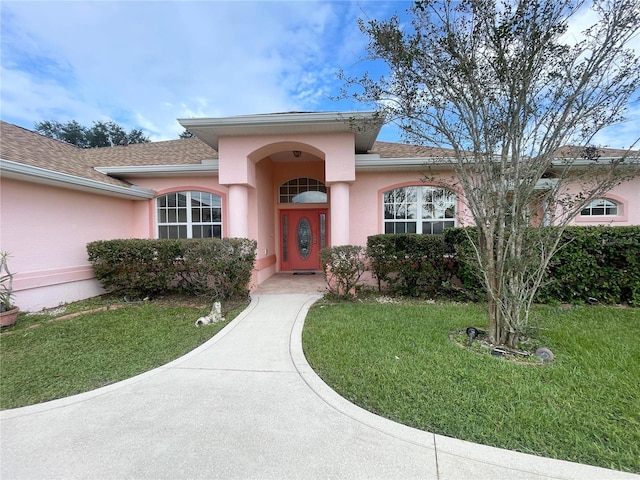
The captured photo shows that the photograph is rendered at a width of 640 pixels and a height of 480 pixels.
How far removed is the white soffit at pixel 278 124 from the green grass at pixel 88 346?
15.1 ft

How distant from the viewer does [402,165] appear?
819 cm

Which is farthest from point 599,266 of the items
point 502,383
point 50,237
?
point 50,237

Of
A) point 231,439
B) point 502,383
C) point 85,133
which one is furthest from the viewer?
point 85,133

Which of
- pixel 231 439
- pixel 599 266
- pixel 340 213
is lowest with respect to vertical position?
pixel 231 439

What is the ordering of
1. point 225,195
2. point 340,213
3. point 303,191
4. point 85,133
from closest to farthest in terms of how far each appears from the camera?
point 340,213 < point 225,195 < point 303,191 < point 85,133

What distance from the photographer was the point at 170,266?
7141 millimetres

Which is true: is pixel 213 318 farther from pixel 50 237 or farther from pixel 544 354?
pixel 544 354

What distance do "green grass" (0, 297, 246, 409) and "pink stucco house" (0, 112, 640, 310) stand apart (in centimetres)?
202

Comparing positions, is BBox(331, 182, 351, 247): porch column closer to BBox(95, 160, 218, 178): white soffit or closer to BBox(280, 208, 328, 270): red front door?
BBox(280, 208, 328, 270): red front door

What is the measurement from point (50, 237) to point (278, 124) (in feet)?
20.8

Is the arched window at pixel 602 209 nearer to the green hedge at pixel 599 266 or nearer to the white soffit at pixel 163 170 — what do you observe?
the green hedge at pixel 599 266

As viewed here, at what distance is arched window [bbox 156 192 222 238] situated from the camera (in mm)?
9312

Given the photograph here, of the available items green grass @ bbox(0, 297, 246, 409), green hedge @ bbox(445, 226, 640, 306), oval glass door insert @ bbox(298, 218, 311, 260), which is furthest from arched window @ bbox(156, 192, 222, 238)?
green hedge @ bbox(445, 226, 640, 306)

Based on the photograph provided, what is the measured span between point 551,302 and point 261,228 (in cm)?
811
